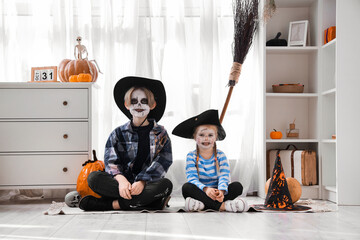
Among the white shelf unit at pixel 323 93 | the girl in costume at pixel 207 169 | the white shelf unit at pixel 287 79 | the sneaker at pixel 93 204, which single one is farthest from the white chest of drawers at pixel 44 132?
the white shelf unit at pixel 287 79

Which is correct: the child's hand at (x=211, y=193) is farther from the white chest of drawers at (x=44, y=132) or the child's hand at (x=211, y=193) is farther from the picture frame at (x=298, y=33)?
the picture frame at (x=298, y=33)

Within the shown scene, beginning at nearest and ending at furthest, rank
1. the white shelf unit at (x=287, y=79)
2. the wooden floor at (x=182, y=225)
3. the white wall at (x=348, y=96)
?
the wooden floor at (x=182, y=225) < the white wall at (x=348, y=96) < the white shelf unit at (x=287, y=79)

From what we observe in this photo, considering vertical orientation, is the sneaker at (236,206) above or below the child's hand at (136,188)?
below

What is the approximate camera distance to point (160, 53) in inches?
159

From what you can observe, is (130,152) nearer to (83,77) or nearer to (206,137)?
(206,137)

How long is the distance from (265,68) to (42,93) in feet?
5.80

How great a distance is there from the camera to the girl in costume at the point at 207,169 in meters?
3.02

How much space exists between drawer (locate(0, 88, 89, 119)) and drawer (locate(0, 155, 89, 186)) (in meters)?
0.30

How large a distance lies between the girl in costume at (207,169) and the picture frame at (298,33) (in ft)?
3.93

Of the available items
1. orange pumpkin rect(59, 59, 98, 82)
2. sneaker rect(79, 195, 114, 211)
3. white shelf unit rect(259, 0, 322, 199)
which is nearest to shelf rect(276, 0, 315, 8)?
white shelf unit rect(259, 0, 322, 199)

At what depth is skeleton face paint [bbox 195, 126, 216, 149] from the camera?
3.20m

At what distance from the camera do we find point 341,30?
3.42 m

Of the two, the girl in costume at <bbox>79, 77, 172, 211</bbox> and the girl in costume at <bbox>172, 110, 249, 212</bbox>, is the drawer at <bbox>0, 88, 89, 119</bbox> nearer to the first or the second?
the girl in costume at <bbox>79, 77, 172, 211</bbox>

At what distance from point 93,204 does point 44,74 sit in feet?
3.77
